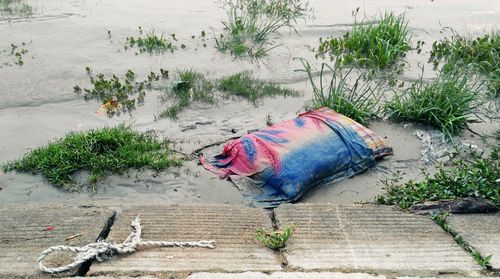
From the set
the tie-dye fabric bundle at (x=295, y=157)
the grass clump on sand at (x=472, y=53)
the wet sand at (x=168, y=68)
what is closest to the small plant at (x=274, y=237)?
the tie-dye fabric bundle at (x=295, y=157)

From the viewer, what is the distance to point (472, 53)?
20.3 feet

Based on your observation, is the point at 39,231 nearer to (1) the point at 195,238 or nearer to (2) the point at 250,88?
(1) the point at 195,238

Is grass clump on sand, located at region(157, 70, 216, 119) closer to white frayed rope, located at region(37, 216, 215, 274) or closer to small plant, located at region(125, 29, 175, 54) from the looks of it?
small plant, located at region(125, 29, 175, 54)

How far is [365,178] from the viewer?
433cm

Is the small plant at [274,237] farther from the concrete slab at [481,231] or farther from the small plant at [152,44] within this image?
the small plant at [152,44]

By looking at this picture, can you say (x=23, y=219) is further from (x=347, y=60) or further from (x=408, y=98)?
(x=347, y=60)

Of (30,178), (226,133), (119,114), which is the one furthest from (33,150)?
(226,133)

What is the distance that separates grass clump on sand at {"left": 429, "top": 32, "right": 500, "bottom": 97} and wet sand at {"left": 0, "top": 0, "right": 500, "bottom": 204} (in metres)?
0.21

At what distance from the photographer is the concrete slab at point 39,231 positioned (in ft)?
8.97

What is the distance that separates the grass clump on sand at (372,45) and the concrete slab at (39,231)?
13.1 ft

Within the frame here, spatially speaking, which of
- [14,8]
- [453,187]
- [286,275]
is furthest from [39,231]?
[14,8]

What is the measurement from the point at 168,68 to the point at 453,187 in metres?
3.64

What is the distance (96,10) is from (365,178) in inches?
208

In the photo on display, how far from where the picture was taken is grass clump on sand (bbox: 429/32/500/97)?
5840 mm
